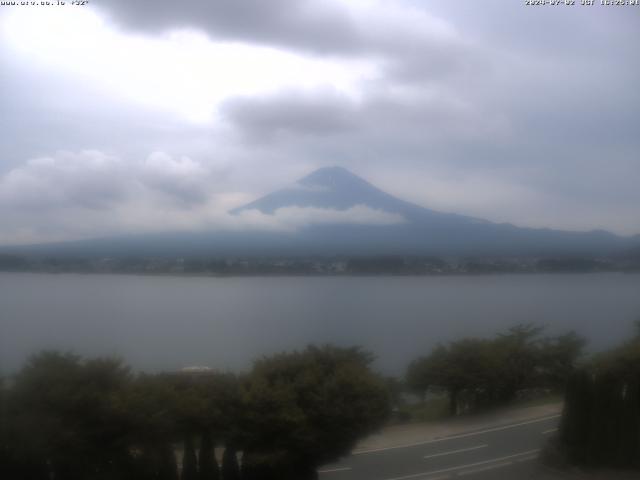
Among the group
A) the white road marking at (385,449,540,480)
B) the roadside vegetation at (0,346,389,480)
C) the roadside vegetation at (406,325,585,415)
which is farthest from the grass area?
the white road marking at (385,449,540,480)

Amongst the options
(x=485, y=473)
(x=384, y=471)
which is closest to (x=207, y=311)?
(x=384, y=471)

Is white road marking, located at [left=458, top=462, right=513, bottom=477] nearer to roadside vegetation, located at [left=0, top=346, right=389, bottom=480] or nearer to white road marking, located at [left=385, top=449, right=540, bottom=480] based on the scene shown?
white road marking, located at [left=385, top=449, right=540, bottom=480]

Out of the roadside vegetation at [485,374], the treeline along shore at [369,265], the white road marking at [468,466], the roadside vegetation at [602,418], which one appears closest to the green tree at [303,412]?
the white road marking at [468,466]

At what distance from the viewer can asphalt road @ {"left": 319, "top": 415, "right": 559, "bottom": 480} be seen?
26.6 ft

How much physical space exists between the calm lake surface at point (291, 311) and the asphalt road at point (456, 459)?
1355 mm

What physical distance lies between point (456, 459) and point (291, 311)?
394 centimetres

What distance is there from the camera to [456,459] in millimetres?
8398

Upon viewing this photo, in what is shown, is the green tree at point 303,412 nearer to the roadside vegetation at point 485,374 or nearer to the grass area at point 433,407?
the grass area at point 433,407

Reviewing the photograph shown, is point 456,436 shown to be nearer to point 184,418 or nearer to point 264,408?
point 264,408

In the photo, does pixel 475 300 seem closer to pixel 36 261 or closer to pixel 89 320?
pixel 89 320

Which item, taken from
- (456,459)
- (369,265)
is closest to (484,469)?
(456,459)

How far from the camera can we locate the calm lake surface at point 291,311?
9.24 metres

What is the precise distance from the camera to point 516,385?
32.8 ft

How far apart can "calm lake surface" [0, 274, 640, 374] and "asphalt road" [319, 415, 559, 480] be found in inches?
53.3
